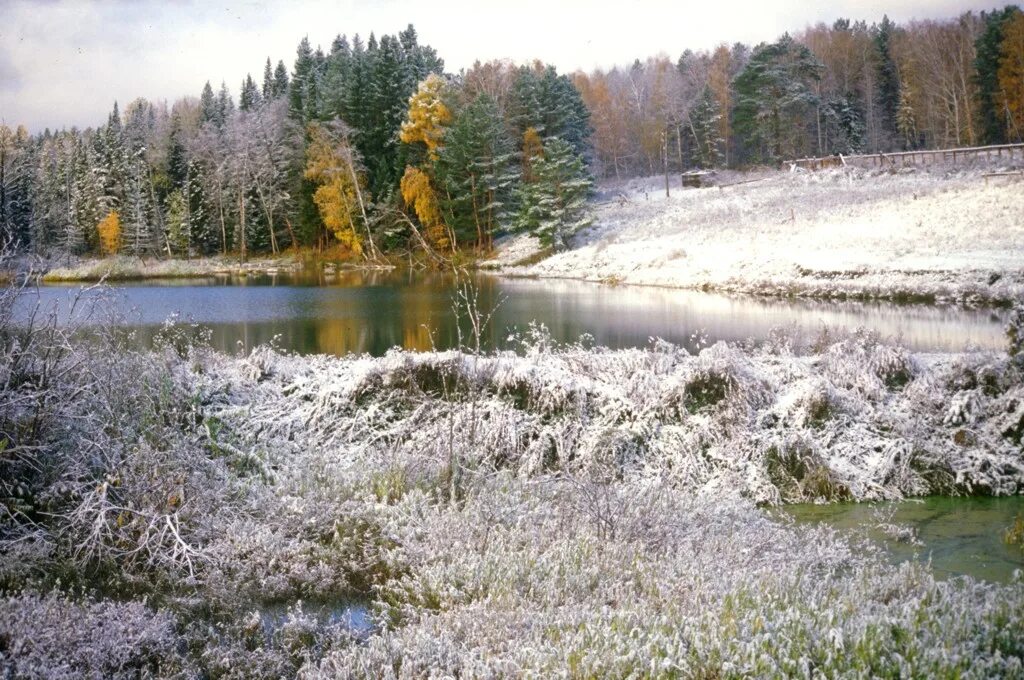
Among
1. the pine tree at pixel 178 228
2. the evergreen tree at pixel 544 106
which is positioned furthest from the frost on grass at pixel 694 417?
the pine tree at pixel 178 228

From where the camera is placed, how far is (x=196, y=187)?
54562mm

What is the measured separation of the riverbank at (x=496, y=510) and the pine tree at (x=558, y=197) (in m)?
28.7

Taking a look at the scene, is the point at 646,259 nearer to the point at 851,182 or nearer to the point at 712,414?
the point at 851,182

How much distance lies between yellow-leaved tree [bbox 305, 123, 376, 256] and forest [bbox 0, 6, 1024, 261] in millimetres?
131

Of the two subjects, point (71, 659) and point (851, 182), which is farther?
point (851, 182)

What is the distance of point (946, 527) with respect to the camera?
7945 millimetres

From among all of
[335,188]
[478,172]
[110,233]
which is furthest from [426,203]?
[110,233]

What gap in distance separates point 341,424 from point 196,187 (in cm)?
5060

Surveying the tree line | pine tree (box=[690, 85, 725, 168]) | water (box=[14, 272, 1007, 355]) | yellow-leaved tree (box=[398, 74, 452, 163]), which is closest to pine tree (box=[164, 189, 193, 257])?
yellow-leaved tree (box=[398, 74, 452, 163])

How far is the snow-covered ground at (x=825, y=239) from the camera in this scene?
2520 centimetres

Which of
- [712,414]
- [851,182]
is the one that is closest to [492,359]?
[712,414]

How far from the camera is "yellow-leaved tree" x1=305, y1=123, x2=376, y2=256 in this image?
47.2 m

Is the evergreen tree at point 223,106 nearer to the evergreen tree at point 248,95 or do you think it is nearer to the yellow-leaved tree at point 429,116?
the evergreen tree at point 248,95

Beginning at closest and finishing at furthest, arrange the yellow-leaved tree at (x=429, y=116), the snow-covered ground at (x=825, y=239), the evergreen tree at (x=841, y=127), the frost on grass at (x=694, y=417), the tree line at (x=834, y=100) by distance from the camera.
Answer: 1. the frost on grass at (x=694, y=417)
2. the snow-covered ground at (x=825, y=239)
3. the yellow-leaved tree at (x=429, y=116)
4. the tree line at (x=834, y=100)
5. the evergreen tree at (x=841, y=127)
